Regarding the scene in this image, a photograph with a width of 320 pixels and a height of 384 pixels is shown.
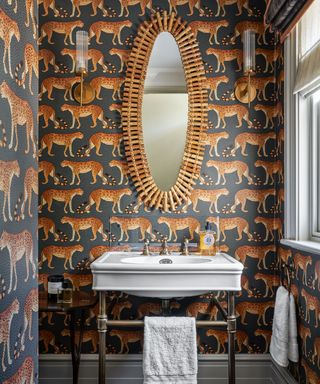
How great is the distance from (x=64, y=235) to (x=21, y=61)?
5.70 ft

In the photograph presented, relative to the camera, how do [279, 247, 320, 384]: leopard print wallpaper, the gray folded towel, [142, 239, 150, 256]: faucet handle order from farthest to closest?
[142, 239, 150, 256]: faucet handle
the gray folded towel
[279, 247, 320, 384]: leopard print wallpaper

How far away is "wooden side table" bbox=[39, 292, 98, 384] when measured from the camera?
241cm

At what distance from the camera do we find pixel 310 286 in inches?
85.9

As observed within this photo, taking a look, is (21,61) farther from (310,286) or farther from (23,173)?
(310,286)

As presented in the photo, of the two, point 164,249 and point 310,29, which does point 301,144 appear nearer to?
point 310,29

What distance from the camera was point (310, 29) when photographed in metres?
2.30

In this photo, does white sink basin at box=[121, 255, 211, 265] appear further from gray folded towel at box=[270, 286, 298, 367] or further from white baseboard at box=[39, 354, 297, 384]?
white baseboard at box=[39, 354, 297, 384]

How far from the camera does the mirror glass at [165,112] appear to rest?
2.79 metres

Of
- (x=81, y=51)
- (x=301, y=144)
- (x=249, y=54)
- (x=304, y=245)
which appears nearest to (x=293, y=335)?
(x=304, y=245)

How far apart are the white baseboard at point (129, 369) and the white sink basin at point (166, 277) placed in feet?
2.44

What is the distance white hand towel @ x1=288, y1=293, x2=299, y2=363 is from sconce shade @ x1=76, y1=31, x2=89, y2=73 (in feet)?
5.73

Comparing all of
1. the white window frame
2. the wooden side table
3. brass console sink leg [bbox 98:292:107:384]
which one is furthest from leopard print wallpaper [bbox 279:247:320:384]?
the wooden side table

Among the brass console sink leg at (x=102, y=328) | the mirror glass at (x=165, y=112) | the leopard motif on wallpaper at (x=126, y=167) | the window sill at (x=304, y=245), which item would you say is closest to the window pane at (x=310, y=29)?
the leopard motif on wallpaper at (x=126, y=167)

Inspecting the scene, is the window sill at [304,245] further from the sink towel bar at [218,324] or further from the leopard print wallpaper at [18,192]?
the leopard print wallpaper at [18,192]
